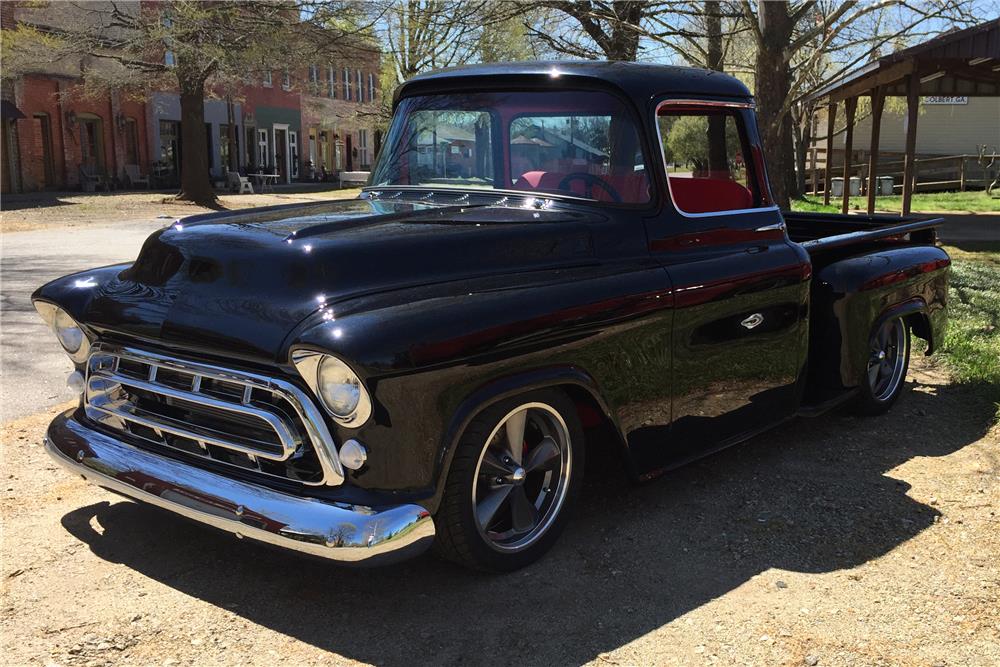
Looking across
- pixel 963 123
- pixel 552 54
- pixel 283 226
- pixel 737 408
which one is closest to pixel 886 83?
pixel 552 54

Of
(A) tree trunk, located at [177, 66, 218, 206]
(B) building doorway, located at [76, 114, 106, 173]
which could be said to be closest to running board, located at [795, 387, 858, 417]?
(A) tree trunk, located at [177, 66, 218, 206]

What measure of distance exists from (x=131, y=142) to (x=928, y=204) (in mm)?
26354

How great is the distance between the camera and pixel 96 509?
395 centimetres

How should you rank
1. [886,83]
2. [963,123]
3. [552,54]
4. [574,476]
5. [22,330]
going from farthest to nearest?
[963,123]
[552,54]
[886,83]
[22,330]
[574,476]

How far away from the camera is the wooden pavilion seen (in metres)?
14.1

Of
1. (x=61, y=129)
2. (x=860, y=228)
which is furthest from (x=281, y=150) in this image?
(x=860, y=228)

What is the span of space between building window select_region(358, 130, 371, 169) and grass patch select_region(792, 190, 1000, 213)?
100 feet

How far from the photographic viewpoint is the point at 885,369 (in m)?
5.63

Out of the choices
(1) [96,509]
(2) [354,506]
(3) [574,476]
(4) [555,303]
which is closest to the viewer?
(2) [354,506]

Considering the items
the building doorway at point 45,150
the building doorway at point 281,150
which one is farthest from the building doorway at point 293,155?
the building doorway at point 45,150

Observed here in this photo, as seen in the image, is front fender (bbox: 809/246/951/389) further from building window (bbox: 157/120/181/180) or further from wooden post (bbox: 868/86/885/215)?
building window (bbox: 157/120/181/180)

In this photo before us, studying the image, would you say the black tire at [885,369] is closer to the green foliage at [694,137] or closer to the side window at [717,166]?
the side window at [717,166]

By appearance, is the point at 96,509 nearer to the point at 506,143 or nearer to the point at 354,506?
the point at 354,506

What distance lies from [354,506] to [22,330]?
599 centimetres
